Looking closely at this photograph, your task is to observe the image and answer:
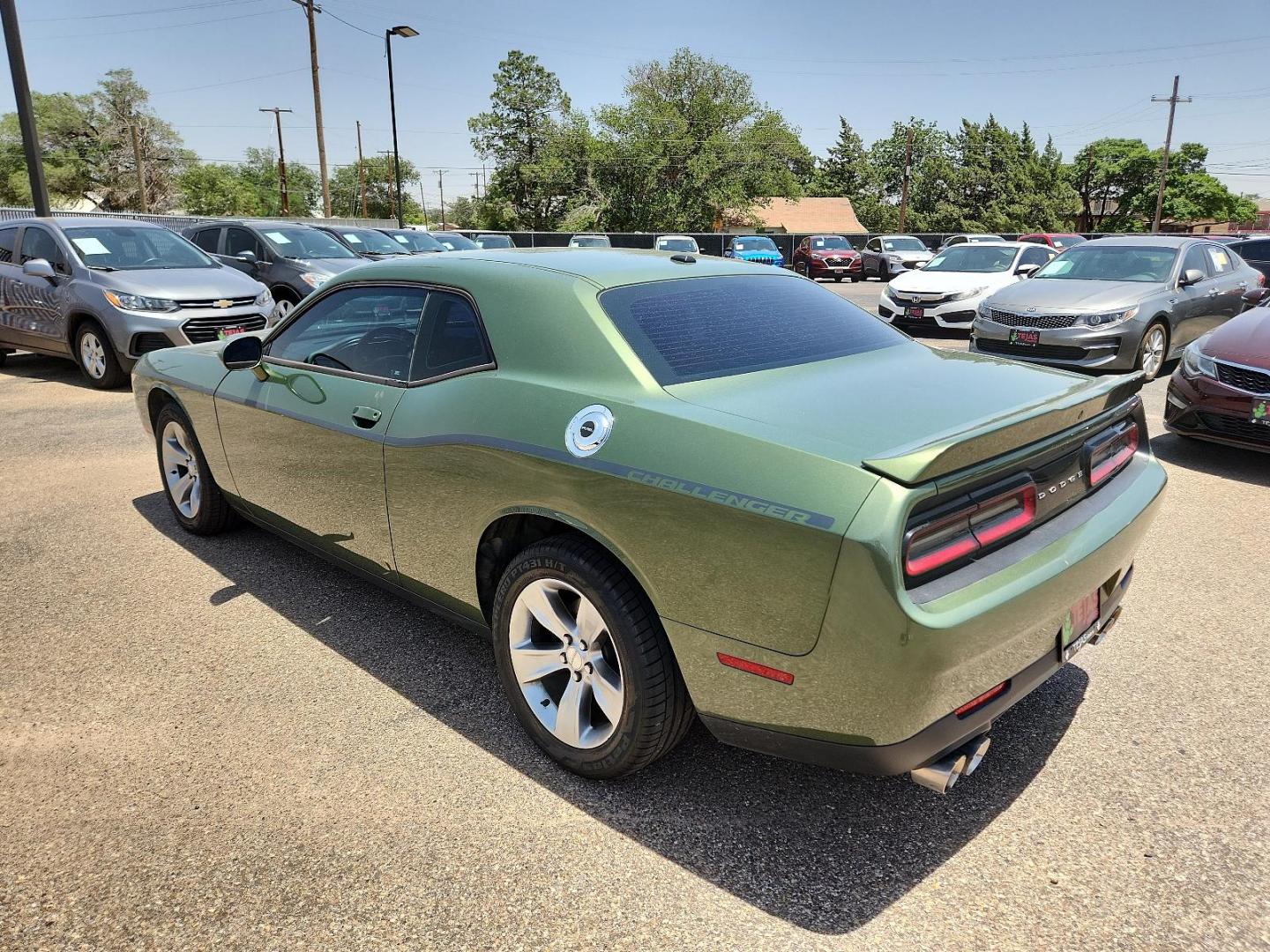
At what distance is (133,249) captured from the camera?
32.4 ft

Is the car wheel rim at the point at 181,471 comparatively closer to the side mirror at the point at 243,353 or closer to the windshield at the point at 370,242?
the side mirror at the point at 243,353

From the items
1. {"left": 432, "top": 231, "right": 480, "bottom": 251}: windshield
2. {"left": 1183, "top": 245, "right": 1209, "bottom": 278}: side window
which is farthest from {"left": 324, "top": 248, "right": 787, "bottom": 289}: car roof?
{"left": 432, "top": 231, "right": 480, "bottom": 251}: windshield

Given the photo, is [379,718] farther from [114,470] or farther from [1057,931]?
[114,470]

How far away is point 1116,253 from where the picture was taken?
34.0 feet

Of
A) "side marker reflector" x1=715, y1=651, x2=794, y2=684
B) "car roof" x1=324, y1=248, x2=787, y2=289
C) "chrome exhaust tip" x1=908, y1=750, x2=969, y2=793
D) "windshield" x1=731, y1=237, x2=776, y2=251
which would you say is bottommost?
"chrome exhaust tip" x1=908, y1=750, x2=969, y2=793

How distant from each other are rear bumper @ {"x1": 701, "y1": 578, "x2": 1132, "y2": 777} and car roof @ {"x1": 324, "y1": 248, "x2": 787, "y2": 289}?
151 centimetres

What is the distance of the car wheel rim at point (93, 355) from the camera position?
9.27m

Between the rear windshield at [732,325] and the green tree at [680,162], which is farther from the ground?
the green tree at [680,162]

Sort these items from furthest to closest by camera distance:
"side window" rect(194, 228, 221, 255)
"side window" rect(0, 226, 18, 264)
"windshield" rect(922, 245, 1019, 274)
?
1. "windshield" rect(922, 245, 1019, 274)
2. "side window" rect(194, 228, 221, 255)
3. "side window" rect(0, 226, 18, 264)

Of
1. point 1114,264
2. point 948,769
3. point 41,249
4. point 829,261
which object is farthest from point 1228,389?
point 829,261

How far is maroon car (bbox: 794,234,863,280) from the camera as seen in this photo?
98.3ft

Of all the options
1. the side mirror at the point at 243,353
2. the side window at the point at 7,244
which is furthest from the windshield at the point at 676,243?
the side mirror at the point at 243,353

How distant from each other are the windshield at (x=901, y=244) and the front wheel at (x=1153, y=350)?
21.8m

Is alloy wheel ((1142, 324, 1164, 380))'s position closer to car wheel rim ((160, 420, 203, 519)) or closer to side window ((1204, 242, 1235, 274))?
side window ((1204, 242, 1235, 274))
